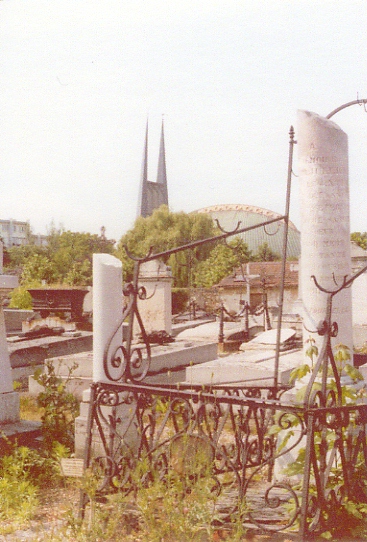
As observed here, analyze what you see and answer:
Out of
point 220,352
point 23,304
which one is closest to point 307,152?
point 220,352

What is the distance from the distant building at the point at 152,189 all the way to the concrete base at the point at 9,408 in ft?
237

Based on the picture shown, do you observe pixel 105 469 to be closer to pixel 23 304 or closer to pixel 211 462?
pixel 211 462

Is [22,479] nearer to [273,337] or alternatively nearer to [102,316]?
[102,316]

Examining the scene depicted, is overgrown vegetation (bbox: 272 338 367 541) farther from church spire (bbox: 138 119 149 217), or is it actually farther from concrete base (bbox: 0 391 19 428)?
church spire (bbox: 138 119 149 217)

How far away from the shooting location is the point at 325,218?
516 cm

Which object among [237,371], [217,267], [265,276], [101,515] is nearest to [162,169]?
[217,267]

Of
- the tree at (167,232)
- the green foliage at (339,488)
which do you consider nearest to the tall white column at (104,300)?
the green foliage at (339,488)

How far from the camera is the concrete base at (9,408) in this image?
6266 mm

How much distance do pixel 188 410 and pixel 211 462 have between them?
0.39 meters

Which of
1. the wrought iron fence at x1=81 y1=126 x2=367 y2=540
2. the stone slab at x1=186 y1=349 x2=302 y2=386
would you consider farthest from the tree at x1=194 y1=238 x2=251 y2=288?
the wrought iron fence at x1=81 y1=126 x2=367 y2=540

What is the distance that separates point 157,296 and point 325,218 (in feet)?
36.1

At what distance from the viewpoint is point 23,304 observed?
24156mm

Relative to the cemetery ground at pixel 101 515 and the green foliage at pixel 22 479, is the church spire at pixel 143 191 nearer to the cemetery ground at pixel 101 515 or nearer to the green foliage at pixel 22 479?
the green foliage at pixel 22 479

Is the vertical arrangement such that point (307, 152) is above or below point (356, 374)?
above
